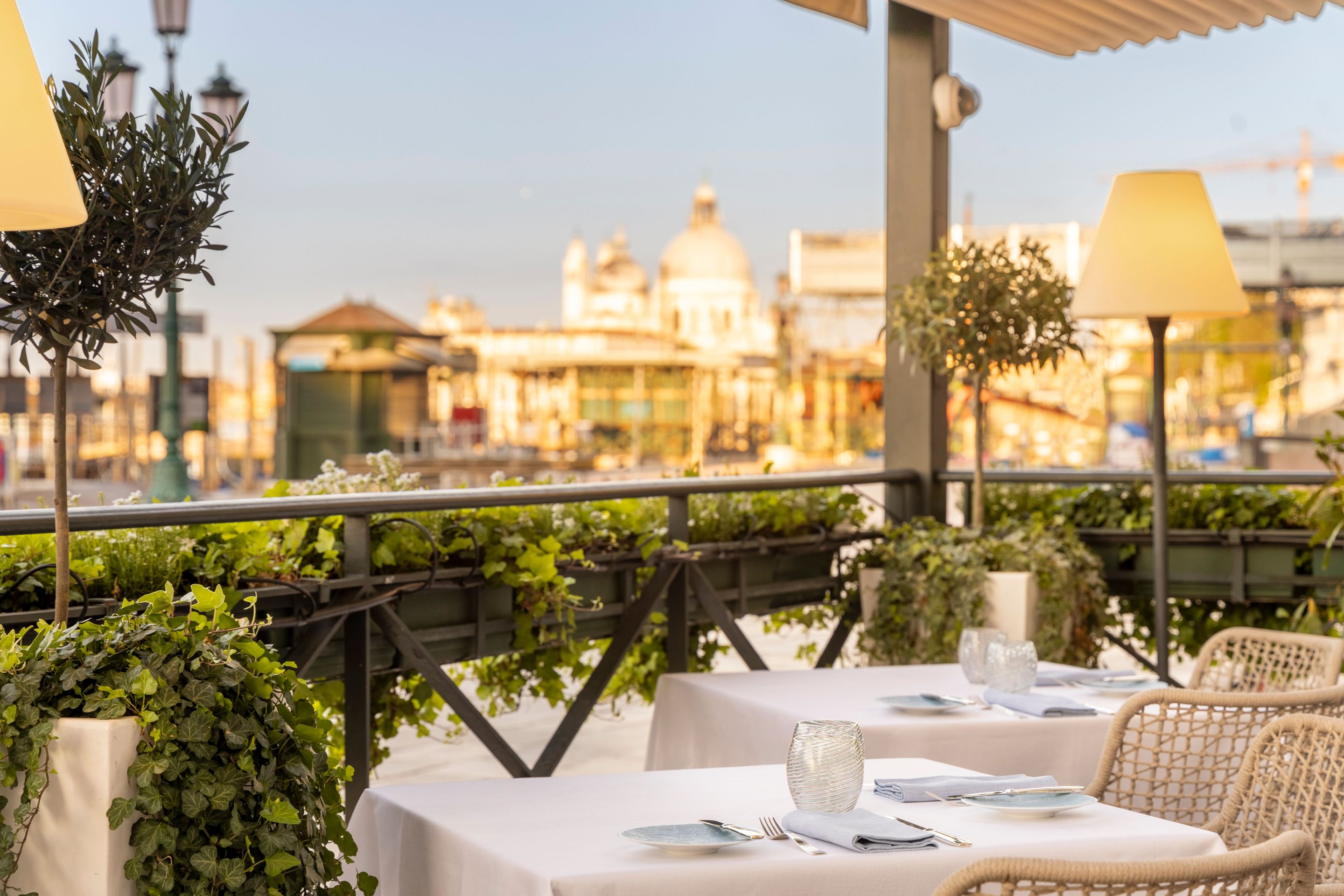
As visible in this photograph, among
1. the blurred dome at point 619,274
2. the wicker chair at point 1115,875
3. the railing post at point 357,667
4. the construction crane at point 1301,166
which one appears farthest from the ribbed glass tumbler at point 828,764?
the blurred dome at point 619,274

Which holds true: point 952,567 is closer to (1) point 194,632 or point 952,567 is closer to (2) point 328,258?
(1) point 194,632

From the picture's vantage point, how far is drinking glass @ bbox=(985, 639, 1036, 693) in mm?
2824

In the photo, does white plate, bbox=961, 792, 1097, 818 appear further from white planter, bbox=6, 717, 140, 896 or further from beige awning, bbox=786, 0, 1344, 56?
beige awning, bbox=786, 0, 1344, 56

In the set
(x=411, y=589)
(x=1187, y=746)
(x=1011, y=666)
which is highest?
(x=411, y=589)

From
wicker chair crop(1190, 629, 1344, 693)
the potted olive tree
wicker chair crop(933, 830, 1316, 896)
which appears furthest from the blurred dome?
wicker chair crop(933, 830, 1316, 896)

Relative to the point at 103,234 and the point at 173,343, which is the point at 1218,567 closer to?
the point at 103,234

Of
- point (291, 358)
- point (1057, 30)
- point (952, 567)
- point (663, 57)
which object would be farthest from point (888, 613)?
point (663, 57)

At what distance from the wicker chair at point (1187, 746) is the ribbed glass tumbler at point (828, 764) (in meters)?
0.73

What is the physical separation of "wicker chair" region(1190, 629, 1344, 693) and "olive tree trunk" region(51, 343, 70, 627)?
2.36m

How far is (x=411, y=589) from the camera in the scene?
10.3 feet

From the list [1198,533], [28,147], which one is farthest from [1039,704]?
[1198,533]

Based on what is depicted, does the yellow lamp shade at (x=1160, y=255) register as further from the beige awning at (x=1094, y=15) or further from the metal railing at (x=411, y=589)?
the metal railing at (x=411, y=589)

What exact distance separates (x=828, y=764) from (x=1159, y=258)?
8.69ft

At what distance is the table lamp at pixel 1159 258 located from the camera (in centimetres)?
395
